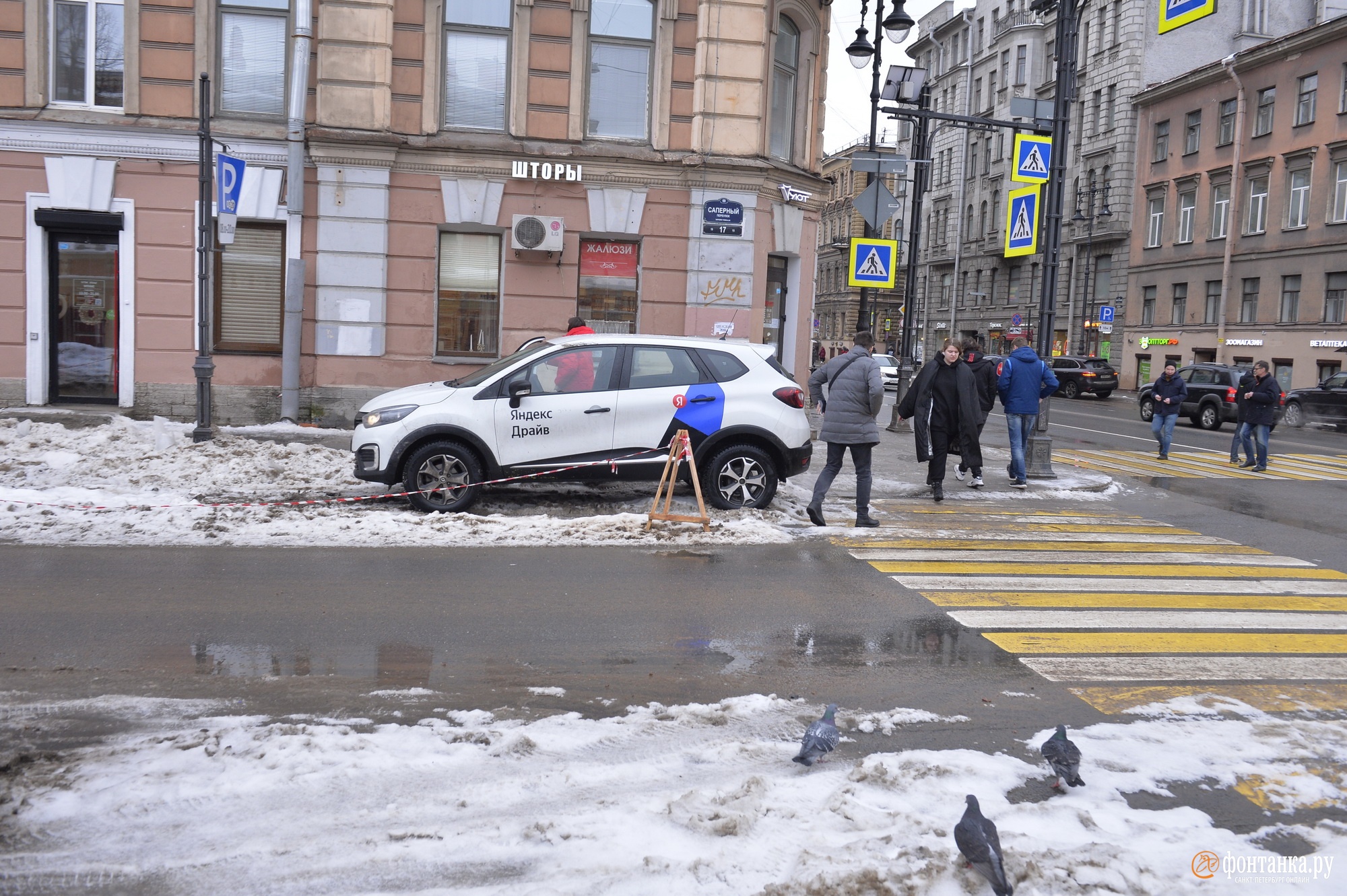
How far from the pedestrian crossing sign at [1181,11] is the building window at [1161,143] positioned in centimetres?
4089

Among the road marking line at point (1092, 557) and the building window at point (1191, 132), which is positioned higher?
the building window at point (1191, 132)

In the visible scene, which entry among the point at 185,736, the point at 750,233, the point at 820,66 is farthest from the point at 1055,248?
the point at 185,736

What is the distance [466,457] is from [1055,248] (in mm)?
10058

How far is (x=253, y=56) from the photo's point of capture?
55.7 feet

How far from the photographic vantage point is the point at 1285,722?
5.39 m

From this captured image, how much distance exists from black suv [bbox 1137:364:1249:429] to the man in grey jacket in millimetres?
18532

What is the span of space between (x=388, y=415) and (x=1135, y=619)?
268 inches

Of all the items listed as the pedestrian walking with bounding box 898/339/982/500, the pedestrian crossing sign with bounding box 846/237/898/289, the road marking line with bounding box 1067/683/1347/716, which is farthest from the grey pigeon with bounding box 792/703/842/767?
the pedestrian crossing sign with bounding box 846/237/898/289

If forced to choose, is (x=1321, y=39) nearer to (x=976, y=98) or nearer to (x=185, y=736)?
(x=976, y=98)

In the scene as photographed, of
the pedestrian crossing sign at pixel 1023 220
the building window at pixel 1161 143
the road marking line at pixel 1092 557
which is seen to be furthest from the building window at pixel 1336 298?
the road marking line at pixel 1092 557

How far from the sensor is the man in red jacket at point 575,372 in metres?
10.7

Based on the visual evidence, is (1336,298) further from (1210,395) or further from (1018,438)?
(1018,438)

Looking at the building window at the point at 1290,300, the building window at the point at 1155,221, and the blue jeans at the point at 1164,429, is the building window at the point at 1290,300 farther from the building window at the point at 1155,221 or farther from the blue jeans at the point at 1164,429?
the blue jeans at the point at 1164,429

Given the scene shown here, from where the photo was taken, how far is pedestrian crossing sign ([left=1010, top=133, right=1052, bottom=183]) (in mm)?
15625
